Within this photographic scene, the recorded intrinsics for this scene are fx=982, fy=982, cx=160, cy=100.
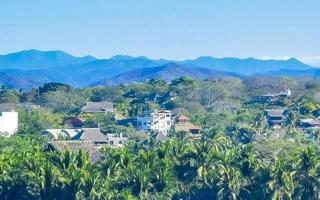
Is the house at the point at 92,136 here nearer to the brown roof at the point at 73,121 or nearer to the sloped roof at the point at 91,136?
the sloped roof at the point at 91,136

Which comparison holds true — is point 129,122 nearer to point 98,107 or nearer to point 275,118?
point 275,118

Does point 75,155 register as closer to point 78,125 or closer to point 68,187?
point 68,187

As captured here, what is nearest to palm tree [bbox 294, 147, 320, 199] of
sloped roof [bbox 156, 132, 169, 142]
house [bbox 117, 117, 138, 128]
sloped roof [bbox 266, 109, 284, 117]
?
sloped roof [bbox 156, 132, 169, 142]

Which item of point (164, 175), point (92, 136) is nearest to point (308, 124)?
point (92, 136)

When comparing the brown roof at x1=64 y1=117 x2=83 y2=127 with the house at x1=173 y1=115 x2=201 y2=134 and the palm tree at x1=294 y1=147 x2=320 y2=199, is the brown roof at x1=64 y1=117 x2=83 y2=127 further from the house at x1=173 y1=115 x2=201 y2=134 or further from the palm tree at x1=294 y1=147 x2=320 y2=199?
the palm tree at x1=294 y1=147 x2=320 y2=199

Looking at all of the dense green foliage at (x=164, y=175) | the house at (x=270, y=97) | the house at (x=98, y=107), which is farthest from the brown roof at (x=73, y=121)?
the dense green foliage at (x=164, y=175)

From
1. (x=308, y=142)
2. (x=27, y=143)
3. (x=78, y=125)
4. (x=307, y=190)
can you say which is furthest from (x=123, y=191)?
(x=78, y=125)
